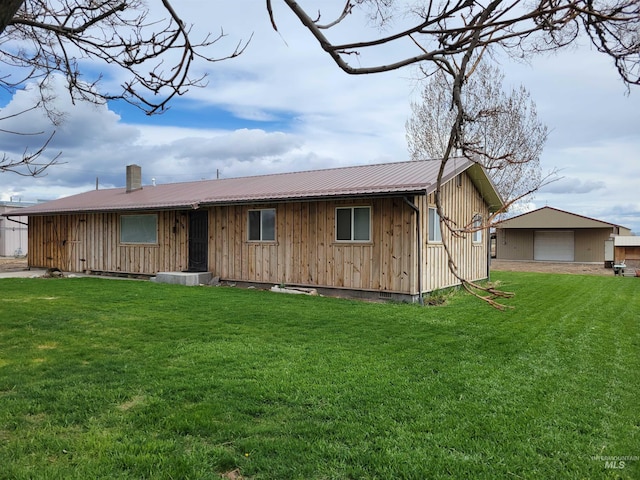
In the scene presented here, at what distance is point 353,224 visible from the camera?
37.1 ft

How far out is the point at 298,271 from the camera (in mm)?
12078

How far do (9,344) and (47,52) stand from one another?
11.5 ft

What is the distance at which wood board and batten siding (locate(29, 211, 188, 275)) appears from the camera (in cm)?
1481

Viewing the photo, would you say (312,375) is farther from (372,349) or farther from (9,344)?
(9,344)

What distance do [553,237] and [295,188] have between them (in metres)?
23.8

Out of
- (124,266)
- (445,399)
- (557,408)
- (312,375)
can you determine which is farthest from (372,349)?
(124,266)

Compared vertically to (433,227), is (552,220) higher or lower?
higher

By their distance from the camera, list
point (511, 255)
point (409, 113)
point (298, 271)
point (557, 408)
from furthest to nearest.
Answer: point (511, 255) < point (409, 113) < point (298, 271) < point (557, 408)

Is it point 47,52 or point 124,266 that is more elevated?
point 47,52

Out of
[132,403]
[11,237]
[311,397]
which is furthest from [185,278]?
[11,237]

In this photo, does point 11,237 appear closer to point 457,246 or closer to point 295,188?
point 295,188

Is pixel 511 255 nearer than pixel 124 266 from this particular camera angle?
No

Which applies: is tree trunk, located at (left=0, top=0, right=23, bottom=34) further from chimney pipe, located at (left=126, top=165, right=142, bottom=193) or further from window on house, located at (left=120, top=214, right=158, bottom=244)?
chimney pipe, located at (left=126, top=165, right=142, bottom=193)

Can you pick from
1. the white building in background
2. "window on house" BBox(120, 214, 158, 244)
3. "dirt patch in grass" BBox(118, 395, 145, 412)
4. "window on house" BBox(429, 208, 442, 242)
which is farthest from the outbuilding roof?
the white building in background
